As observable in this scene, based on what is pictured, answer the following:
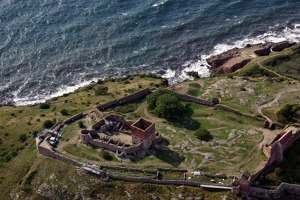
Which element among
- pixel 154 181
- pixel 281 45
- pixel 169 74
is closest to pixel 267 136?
pixel 154 181

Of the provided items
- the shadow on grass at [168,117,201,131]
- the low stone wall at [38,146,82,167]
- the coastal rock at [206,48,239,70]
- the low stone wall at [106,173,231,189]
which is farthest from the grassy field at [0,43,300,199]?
the coastal rock at [206,48,239,70]

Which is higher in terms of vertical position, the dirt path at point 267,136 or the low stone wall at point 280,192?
the dirt path at point 267,136

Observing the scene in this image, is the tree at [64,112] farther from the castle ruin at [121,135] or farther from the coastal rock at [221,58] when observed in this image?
the coastal rock at [221,58]

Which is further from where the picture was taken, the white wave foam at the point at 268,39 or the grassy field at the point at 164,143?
the white wave foam at the point at 268,39

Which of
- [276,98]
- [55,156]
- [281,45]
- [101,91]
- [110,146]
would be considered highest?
[55,156]

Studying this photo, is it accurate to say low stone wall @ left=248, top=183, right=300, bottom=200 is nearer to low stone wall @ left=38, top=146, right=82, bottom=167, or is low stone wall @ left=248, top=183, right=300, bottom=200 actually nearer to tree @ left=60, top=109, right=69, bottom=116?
low stone wall @ left=38, top=146, right=82, bottom=167

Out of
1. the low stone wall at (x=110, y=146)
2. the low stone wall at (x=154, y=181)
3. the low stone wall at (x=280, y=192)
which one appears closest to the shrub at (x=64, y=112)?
the low stone wall at (x=110, y=146)

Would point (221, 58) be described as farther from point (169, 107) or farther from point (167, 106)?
point (169, 107)

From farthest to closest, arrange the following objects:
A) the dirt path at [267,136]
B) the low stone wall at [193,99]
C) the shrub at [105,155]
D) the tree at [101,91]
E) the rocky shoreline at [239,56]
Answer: the rocky shoreline at [239,56]
the tree at [101,91]
the low stone wall at [193,99]
the dirt path at [267,136]
the shrub at [105,155]

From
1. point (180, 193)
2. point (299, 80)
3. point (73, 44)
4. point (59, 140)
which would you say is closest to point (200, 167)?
point (180, 193)
